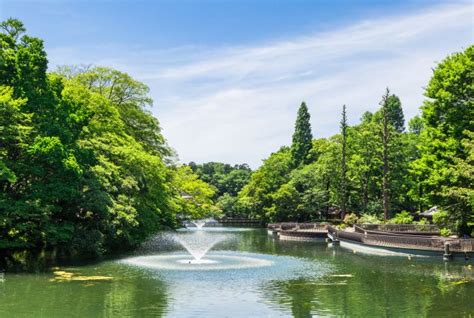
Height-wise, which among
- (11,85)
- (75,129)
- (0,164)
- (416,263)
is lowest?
(416,263)

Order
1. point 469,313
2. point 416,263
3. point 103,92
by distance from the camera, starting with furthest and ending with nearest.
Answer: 1. point 103,92
2. point 416,263
3. point 469,313

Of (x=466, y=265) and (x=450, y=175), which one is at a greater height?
(x=450, y=175)

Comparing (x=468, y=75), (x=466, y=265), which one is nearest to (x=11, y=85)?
(x=466, y=265)

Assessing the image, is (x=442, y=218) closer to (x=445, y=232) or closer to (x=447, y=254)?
(x=445, y=232)

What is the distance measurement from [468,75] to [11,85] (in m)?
33.0

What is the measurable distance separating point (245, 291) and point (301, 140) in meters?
80.0

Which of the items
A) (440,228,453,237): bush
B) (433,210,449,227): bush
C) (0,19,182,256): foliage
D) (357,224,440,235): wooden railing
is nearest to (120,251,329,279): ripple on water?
(0,19,182,256): foliage

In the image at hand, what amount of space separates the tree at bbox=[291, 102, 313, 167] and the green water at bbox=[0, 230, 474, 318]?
6829 centimetres

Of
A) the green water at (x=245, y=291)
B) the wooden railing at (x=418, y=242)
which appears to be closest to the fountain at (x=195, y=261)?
the green water at (x=245, y=291)

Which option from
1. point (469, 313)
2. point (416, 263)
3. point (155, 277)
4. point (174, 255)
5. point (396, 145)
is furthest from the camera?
point (396, 145)

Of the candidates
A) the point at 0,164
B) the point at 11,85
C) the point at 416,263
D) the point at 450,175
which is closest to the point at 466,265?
the point at 416,263

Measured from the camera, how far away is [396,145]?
65.6 m

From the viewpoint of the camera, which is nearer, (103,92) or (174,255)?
(174,255)

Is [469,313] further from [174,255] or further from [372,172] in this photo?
[372,172]
